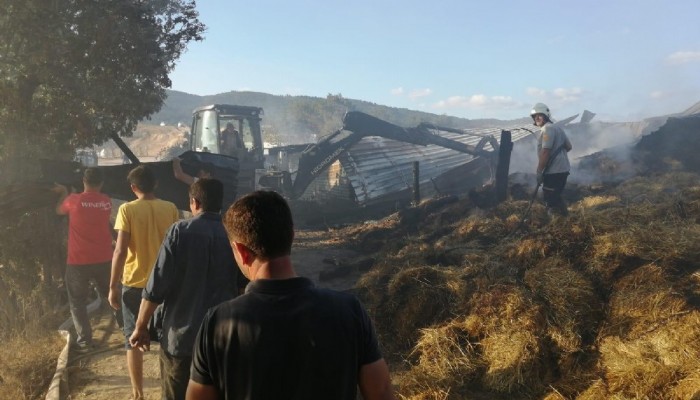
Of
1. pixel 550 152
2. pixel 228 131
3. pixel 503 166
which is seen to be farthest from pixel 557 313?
pixel 228 131

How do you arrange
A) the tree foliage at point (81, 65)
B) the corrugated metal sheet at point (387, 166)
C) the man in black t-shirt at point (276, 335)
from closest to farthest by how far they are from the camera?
1. the man in black t-shirt at point (276, 335)
2. the tree foliage at point (81, 65)
3. the corrugated metal sheet at point (387, 166)

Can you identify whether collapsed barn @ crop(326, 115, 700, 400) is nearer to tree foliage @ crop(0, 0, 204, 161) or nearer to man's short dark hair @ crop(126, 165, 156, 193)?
man's short dark hair @ crop(126, 165, 156, 193)

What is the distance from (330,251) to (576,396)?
7.41m

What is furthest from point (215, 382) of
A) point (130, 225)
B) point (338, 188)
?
point (338, 188)

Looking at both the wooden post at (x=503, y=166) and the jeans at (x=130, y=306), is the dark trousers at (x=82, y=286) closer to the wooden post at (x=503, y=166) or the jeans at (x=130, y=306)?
the jeans at (x=130, y=306)

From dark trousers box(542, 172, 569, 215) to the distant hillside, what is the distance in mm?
27509

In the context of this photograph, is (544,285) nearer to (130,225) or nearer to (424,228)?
(130,225)

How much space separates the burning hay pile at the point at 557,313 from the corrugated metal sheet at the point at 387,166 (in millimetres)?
7282

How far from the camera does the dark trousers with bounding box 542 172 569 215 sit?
27.0 feet

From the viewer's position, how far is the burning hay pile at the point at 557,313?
4.02 meters

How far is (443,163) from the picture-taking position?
18078 millimetres

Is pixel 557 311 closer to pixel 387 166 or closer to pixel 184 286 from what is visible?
pixel 184 286

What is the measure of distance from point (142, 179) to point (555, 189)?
6.90m

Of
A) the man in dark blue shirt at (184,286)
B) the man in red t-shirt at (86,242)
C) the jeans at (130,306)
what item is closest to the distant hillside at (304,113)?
the man in red t-shirt at (86,242)
